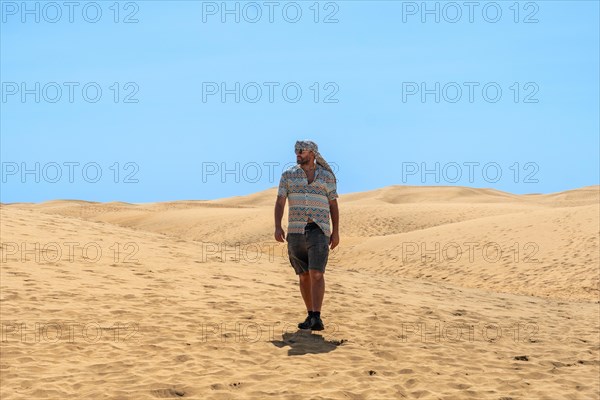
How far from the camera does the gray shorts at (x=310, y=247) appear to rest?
27.3 feet

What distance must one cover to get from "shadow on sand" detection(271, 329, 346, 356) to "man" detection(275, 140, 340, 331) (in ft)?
1.91

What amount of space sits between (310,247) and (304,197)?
0.57 metres

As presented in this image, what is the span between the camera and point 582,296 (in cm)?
1875

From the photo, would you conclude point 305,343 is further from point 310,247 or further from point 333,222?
point 333,222

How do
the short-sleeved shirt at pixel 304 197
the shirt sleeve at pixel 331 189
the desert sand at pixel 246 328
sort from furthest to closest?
the shirt sleeve at pixel 331 189
the short-sleeved shirt at pixel 304 197
the desert sand at pixel 246 328

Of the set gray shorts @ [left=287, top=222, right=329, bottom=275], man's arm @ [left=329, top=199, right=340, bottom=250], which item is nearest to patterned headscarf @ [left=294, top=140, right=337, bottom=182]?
man's arm @ [left=329, top=199, right=340, bottom=250]

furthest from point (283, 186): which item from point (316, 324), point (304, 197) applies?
point (316, 324)

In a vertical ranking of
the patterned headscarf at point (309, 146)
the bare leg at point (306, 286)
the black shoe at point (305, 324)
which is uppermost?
the patterned headscarf at point (309, 146)

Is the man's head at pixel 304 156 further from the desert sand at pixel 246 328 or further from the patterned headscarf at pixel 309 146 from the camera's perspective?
the desert sand at pixel 246 328

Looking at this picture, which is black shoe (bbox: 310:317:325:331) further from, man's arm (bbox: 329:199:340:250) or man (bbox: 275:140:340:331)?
man's arm (bbox: 329:199:340:250)

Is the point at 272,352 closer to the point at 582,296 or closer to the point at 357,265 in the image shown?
the point at 582,296

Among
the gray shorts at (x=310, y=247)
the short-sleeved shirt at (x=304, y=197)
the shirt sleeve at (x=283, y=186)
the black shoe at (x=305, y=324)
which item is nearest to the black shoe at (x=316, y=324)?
the black shoe at (x=305, y=324)

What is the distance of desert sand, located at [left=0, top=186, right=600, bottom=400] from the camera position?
23.9ft

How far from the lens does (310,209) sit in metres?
8.38
